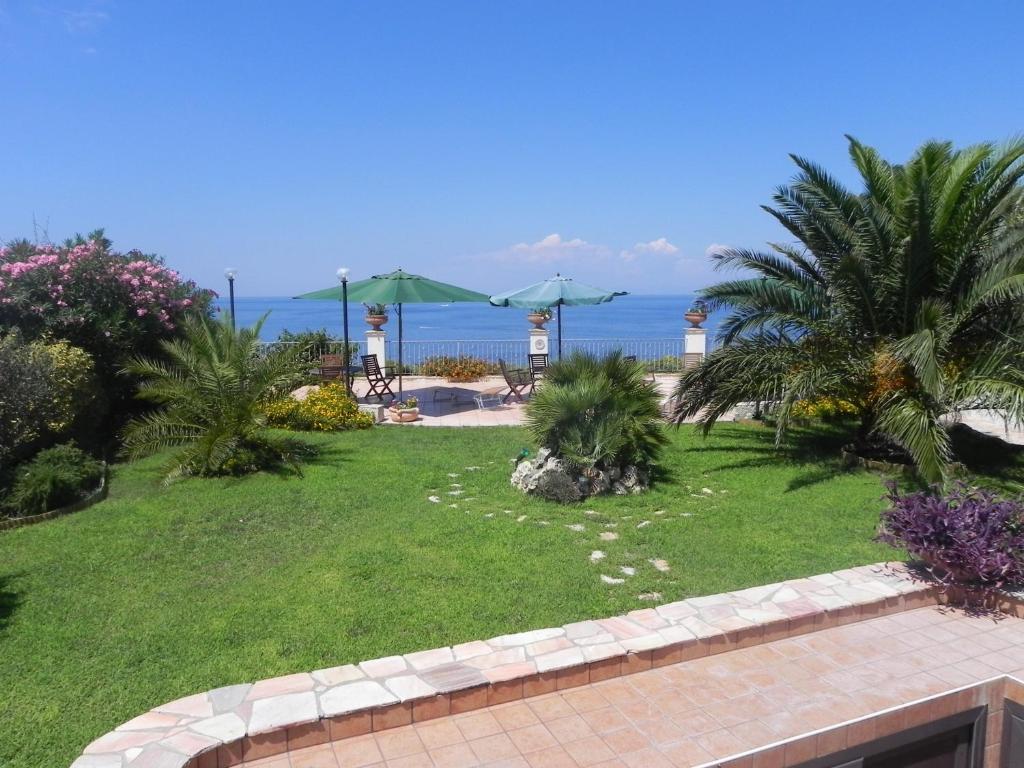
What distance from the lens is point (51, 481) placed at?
24.2 ft

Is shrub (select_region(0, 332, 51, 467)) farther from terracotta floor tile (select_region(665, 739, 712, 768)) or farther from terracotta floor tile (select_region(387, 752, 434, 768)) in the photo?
terracotta floor tile (select_region(665, 739, 712, 768))

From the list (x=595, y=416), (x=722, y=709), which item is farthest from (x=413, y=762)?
(x=595, y=416)

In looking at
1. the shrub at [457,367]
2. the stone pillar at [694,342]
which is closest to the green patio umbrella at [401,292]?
the shrub at [457,367]

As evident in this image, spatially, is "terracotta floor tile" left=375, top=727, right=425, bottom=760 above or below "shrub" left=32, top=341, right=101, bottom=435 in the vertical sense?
below

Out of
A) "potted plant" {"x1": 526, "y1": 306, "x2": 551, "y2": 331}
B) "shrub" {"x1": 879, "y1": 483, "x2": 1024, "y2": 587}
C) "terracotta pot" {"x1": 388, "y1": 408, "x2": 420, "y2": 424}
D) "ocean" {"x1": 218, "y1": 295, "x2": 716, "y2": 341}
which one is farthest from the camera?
"ocean" {"x1": 218, "y1": 295, "x2": 716, "y2": 341}

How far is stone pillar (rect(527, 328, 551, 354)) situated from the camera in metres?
17.4

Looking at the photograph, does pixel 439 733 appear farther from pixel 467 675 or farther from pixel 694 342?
pixel 694 342

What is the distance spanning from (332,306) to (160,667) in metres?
120

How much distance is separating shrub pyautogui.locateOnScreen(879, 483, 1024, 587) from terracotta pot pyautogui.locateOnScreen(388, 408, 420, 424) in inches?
318

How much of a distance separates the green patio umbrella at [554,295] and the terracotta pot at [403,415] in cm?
287

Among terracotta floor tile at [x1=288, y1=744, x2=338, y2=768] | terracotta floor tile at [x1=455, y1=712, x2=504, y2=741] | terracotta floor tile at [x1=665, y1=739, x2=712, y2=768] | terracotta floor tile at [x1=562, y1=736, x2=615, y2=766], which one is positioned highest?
terracotta floor tile at [x1=455, y1=712, x2=504, y2=741]

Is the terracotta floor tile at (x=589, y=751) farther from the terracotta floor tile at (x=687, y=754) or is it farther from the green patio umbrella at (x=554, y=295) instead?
the green patio umbrella at (x=554, y=295)

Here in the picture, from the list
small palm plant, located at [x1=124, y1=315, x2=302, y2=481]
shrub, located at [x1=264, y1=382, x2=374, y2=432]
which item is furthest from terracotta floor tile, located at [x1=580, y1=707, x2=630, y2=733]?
shrub, located at [x1=264, y1=382, x2=374, y2=432]

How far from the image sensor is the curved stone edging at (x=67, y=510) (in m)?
6.97
